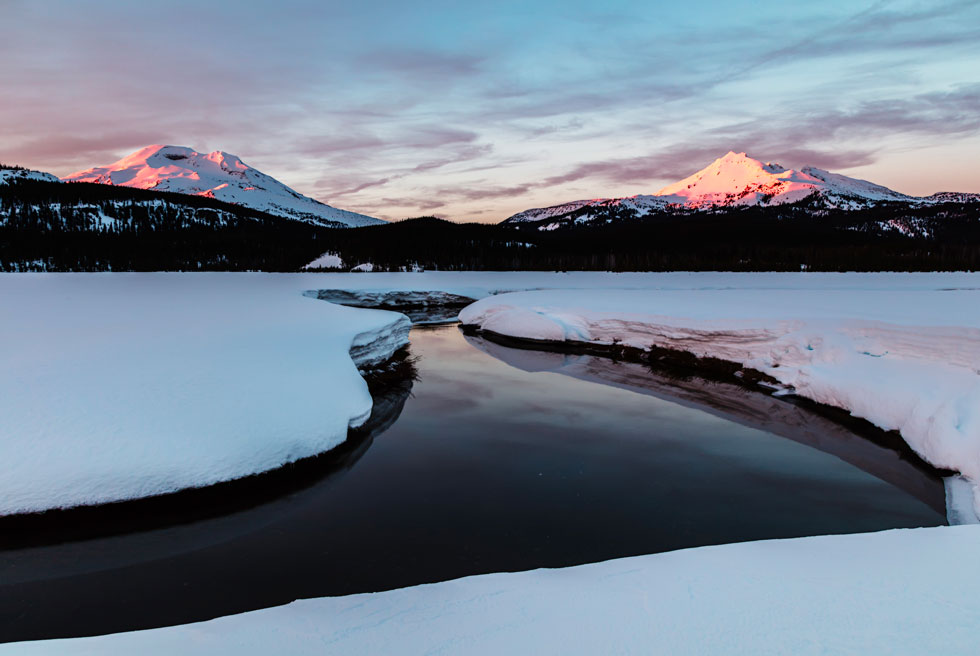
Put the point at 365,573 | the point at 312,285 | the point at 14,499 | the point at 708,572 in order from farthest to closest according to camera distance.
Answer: the point at 312,285 → the point at 14,499 → the point at 365,573 → the point at 708,572

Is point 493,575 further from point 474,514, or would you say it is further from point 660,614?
point 474,514

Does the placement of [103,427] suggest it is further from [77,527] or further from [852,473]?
[852,473]

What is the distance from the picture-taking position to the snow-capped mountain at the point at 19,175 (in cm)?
10412

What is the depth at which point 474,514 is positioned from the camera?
570 centimetres

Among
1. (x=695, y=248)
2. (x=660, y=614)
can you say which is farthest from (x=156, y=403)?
(x=695, y=248)

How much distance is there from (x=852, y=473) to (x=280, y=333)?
10989 mm

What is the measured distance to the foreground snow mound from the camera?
24.0 feet

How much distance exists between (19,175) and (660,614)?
160 metres

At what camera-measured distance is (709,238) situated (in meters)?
82.9

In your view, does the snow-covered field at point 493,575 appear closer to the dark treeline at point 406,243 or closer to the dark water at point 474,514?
the dark water at point 474,514

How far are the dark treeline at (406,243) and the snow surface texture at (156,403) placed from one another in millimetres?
47140

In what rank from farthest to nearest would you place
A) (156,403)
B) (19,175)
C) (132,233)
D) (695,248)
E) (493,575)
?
1. (19,175)
2. (132,233)
3. (695,248)
4. (156,403)
5. (493,575)

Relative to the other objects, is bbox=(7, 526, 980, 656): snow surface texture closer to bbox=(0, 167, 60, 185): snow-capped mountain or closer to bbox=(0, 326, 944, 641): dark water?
bbox=(0, 326, 944, 641): dark water

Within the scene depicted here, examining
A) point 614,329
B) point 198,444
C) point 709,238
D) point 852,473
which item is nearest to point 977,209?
point 709,238
